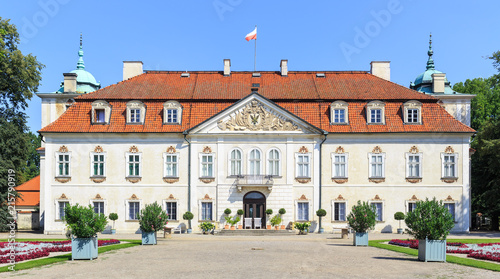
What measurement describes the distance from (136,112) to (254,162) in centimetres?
962

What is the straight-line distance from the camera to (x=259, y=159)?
41.6 meters

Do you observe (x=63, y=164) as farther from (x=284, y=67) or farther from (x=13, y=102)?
(x=284, y=67)

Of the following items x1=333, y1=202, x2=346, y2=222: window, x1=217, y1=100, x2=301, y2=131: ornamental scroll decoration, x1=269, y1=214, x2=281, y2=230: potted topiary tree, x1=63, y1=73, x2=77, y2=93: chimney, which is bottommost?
x1=269, y1=214, x2=281, y2=230: potted topiary tree

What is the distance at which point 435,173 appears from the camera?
4134 cm

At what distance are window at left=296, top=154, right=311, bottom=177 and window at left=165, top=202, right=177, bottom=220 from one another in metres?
9.55

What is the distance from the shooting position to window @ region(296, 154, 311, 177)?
41469mm

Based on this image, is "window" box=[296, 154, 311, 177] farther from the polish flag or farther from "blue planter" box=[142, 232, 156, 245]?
"blue planter" box=[142, 232, 156, 245]

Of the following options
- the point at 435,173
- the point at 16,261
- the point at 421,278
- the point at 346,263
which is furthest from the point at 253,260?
the point at 435,173

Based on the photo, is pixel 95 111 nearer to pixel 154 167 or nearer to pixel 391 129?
pixel 154 167

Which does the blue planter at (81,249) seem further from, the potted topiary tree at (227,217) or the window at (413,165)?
the window at (413,165)

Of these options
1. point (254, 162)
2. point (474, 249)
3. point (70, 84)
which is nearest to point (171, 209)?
point (254, 162)

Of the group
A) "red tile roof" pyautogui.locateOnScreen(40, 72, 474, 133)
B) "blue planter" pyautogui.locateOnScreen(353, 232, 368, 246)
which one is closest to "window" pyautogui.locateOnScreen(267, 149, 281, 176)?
"red tile roof" pyautogui.locateOnScreen(40, 72, 474, 133)

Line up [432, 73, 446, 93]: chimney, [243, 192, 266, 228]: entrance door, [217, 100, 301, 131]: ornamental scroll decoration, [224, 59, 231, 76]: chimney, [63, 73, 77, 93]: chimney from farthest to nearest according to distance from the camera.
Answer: [432, 73, 446, 93]: chimney → [63, 73, 77, 93]: chimney → [224, 59, 231, 76]: chimney → [217, 100, 301, 131]: ornamental scroll decoration → [243, 192, 266, 228]: entrance door

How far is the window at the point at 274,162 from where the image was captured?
4147 cm
